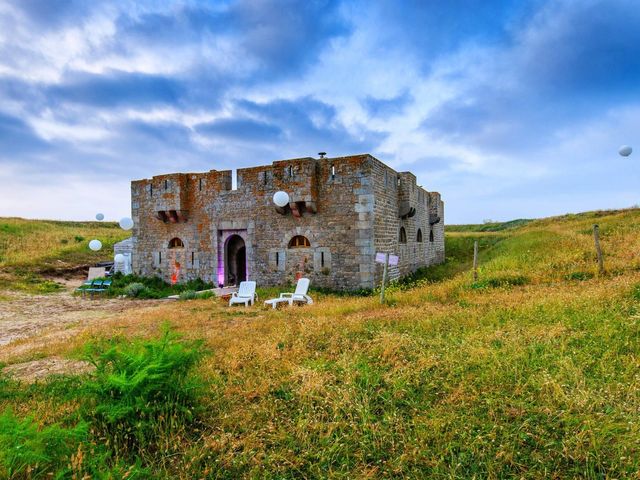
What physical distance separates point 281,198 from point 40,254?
18.9m

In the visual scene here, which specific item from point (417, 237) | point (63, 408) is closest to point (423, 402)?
point (63, 408)

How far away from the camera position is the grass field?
281cm

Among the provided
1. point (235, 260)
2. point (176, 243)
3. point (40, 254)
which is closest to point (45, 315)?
point (176, 243)

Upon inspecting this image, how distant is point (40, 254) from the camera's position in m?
21.7

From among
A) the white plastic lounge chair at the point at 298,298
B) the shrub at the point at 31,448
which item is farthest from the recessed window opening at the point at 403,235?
the shrub at the point at 31,448

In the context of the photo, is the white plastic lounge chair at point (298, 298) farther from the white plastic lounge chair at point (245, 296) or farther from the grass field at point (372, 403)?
the grass field at point (372, 403)

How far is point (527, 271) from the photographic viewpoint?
991cm

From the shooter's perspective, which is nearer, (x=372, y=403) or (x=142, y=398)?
(x=142, y=398)

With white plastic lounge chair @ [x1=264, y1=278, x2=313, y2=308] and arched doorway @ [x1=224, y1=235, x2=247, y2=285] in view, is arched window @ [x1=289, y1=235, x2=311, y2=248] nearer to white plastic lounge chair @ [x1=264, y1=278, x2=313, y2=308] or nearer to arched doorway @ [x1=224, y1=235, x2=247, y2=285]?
white plastic lounge chair @ [x1=264, y1=278, x2=313, y2=308]

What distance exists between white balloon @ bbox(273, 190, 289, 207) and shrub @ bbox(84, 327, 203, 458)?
8765 mm

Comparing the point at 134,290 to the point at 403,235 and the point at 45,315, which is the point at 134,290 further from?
the point at 403,235

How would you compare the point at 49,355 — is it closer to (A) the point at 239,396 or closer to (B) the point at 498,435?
(A) the point at 239,396

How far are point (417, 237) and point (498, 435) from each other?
49.6 ft

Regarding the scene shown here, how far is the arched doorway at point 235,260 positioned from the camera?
15.0m
